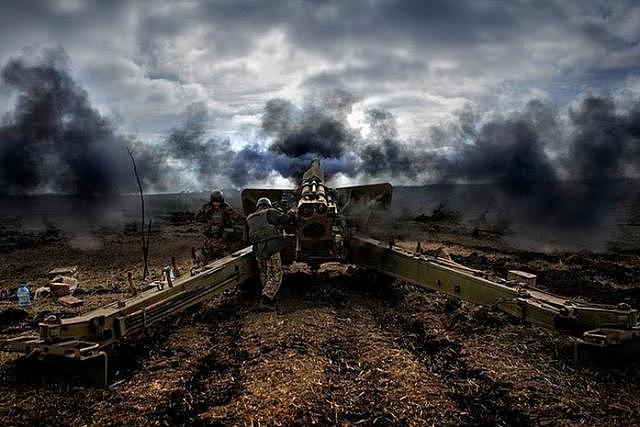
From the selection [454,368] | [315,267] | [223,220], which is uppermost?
[223,220]

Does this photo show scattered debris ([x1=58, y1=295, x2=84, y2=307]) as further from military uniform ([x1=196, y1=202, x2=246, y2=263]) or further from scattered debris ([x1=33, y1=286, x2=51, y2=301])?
military uniform ([x1=196, y1=202, x2=246, y2=263])

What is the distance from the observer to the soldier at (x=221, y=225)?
10.4 metres

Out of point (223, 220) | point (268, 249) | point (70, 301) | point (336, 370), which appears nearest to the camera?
point (336, 370)

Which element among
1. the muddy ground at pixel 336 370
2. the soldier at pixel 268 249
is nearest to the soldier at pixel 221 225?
the muddy ground at pixel 336 370

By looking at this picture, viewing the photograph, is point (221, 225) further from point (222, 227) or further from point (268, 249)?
point (268, 249)

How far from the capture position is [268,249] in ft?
26.6

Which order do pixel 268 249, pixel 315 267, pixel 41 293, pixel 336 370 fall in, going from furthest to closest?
1. pixel 41 293
2. pixel 315 267
3. pixel 268 249
4. pixel 336 370

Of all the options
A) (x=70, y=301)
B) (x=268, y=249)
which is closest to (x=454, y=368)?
(x=268, y=249)

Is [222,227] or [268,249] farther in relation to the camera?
[222,227]

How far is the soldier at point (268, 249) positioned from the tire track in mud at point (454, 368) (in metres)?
1.62

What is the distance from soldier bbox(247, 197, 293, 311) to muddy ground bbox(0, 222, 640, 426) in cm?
35

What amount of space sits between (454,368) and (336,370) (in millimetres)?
1252

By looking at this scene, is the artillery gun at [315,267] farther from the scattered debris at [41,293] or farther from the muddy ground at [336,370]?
the scattered debris at [41,293]

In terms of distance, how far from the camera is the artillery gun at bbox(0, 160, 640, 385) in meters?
4.97
